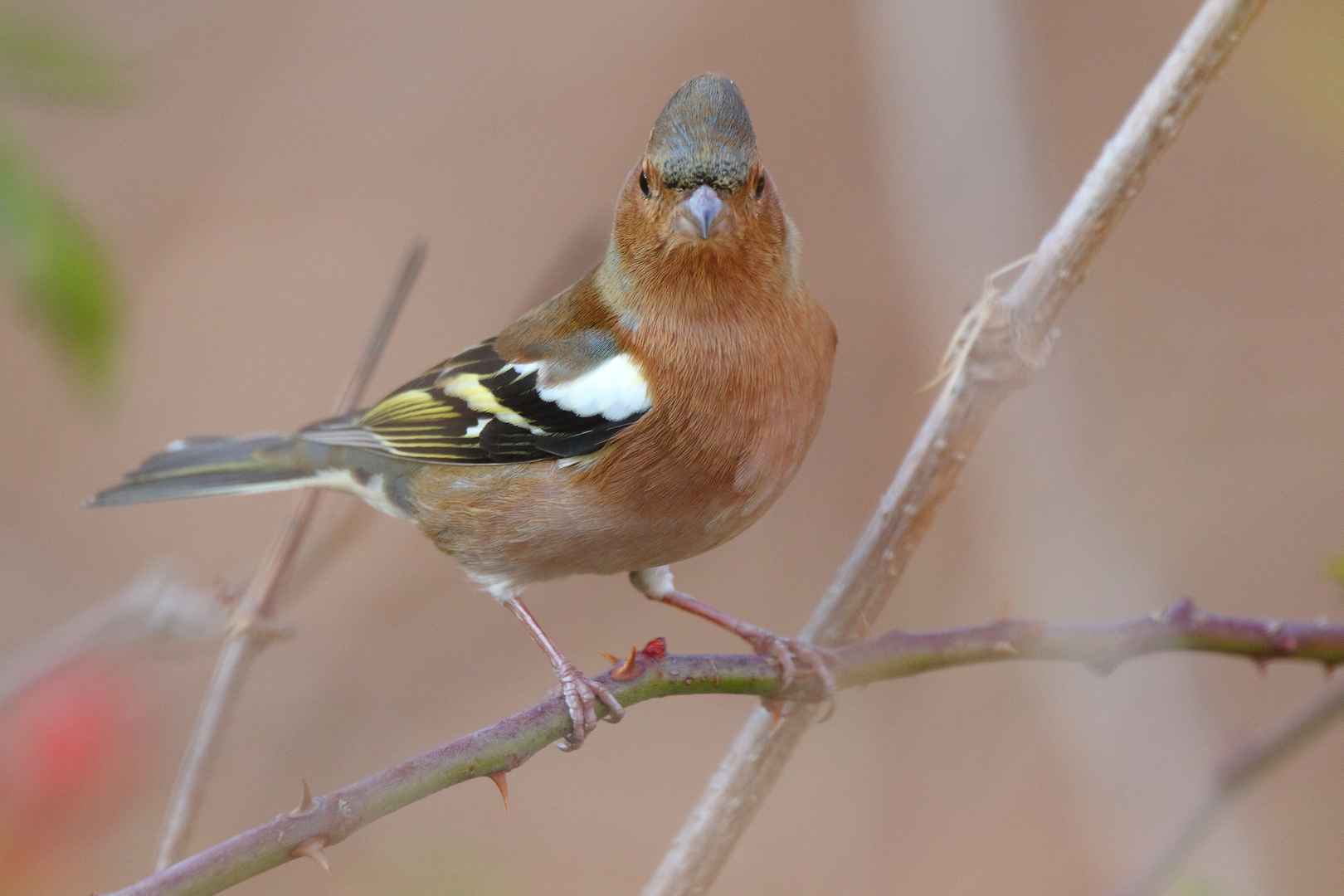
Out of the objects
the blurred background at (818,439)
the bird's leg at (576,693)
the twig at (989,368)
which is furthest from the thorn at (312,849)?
the blurred background at (818,439)

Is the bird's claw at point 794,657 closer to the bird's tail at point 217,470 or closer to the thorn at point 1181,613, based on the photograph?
the thorn at point 1181,613

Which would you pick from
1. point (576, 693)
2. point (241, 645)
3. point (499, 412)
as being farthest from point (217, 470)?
point (576, 693)

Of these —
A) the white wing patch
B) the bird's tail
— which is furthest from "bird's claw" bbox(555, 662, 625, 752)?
the bird's tail

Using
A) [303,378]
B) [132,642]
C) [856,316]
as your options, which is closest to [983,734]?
[856,316]

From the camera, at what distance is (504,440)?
10.9 ft

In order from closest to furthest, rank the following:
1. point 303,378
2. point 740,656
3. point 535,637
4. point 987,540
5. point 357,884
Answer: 1. point 357,884
2. point 740,656
3. point 535,637
4. point 987,540
5. point 303,378

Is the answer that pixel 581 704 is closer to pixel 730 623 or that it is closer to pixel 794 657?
pixel 794 657

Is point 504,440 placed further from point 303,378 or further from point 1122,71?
point 1122,71

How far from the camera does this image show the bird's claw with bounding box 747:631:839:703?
226 centimetres

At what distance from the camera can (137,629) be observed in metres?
2.44

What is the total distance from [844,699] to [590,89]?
12.4ft

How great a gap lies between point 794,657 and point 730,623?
0.47m

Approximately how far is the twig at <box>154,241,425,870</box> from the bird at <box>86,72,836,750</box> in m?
0.56

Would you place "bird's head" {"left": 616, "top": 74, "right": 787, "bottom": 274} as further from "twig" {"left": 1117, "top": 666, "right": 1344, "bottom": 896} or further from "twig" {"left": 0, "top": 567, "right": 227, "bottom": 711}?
"twig" {"left": 1117, "top": 666, "right": 1344, "bottom": 896}
